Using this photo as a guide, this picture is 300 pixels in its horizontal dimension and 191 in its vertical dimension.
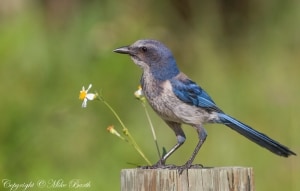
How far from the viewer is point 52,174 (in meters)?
6.84

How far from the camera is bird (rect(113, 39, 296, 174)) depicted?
525 cm

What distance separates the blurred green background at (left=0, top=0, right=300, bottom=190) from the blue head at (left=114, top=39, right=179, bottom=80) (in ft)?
3.16

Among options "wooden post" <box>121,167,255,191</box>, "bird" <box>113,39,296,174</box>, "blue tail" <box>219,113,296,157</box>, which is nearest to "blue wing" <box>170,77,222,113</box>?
"bird" <box>113,39,296,174</box>

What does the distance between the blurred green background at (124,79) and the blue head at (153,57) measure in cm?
96

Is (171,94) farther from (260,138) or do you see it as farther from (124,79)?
(124,79)

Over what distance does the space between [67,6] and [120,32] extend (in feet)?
6.24

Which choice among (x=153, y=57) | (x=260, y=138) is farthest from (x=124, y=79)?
(x=260, y=138)

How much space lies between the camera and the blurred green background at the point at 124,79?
7.06 metres

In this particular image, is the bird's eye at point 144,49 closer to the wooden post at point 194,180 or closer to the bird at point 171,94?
the bird at point 171,94

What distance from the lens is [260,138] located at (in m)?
5.18

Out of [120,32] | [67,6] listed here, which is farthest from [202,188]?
[67,6]

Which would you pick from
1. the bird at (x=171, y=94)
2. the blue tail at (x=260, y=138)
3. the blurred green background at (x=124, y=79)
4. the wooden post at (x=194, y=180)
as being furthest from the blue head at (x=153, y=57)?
the wooden post at (x=194, y=180)

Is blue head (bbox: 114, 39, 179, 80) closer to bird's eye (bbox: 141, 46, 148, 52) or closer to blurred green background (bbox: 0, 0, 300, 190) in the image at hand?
bird's eye (bbox: 141, 46, 148, 52)

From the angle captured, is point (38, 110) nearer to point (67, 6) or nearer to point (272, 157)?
point (272, 157)
